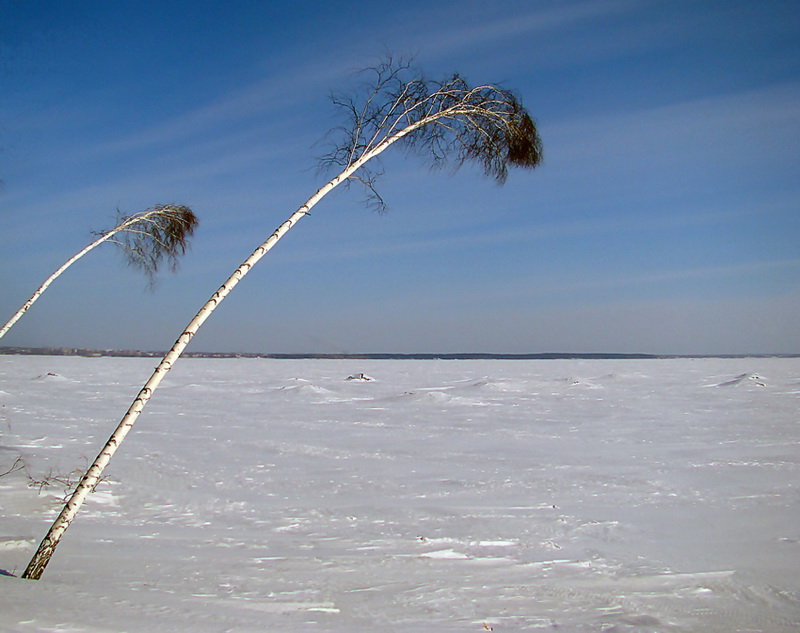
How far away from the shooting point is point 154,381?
149 inches

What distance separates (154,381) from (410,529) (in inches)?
102

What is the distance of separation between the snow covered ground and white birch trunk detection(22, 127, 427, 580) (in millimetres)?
213

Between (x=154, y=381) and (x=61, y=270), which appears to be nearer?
(x=154, y=381)

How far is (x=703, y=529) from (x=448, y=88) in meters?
4.31

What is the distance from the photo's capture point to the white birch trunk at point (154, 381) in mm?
3545

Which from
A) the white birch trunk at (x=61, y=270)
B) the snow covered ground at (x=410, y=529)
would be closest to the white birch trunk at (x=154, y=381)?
the snow covered ground at (x=410, y=529)

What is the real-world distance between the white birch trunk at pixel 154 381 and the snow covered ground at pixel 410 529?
21cm

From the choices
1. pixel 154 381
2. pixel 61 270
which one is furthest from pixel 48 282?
pixel 154 381

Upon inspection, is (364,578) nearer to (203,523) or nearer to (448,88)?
(203,523)

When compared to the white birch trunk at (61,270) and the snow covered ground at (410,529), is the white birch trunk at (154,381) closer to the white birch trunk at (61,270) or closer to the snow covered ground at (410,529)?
the snow covered ground at (410,529)

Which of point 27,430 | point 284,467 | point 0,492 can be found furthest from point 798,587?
point 27,430

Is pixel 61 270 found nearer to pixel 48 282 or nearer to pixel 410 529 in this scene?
pixel 48 282

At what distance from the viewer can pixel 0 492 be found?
6129mm

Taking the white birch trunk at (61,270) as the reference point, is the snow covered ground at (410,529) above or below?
below
